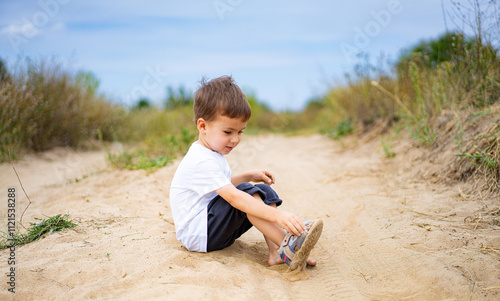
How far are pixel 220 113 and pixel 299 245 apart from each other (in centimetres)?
91

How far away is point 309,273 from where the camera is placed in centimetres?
235

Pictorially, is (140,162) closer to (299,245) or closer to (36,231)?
(36,231)

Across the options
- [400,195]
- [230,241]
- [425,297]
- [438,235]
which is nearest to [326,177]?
[400,195]

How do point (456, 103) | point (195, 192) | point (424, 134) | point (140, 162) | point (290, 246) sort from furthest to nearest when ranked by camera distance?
1. point (140, 162)
2. point (424, 134)
3. point (456, 103)
4. point (195, 192)
5. point (290, 246)

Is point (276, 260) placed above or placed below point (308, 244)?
below

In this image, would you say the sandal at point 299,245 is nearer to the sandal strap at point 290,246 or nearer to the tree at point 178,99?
the sandal strap at point 290,246

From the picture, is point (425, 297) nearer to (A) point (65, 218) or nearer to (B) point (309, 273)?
(B) point (309, 273)

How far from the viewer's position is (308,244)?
217 centimetres

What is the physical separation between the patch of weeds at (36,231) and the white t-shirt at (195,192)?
109 cm

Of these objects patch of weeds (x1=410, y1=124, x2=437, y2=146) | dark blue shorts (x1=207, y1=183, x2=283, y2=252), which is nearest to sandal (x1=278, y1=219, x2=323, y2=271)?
dark blue shorts (x1=207, y1=183, x2=283, y2=252)

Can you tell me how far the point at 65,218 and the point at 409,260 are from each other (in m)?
2.62

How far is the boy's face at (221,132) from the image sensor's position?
233cm

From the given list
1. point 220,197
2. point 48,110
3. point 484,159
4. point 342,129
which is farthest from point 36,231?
point 342,129

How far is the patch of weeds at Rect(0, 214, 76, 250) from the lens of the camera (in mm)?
2756
